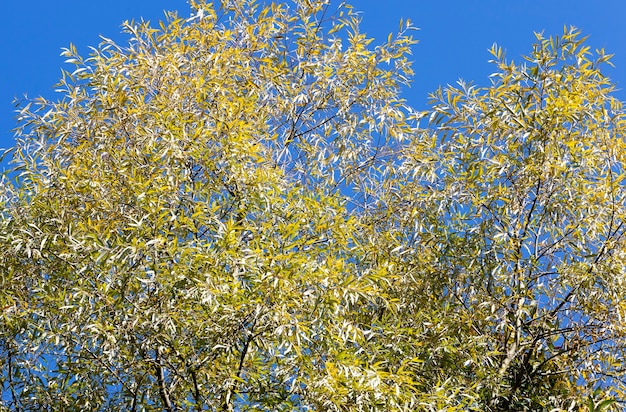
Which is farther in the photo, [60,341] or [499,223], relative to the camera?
[499,223]

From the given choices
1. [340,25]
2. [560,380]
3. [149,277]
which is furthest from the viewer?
[340,25]

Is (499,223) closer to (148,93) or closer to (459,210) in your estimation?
(459,210)

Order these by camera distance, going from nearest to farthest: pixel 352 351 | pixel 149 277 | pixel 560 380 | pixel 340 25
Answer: pixel 149 277 → pixel 352 351 → pixel 560 380 → pixel 340 25

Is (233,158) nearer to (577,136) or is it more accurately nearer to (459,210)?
(459,210)

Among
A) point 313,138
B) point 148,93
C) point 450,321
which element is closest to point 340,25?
point 313,138

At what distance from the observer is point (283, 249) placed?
510 cm

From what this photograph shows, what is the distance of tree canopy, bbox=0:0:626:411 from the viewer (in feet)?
16.6

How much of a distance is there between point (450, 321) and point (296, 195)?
1.36 metres

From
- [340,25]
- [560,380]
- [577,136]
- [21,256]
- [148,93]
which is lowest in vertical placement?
[560,380]

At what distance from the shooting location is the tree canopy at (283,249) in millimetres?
5059

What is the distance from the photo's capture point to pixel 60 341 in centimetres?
542

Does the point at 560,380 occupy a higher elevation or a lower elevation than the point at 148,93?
lower

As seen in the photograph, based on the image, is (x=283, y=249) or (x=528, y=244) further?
(x=528, y=244)

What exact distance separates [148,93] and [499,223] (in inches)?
105
